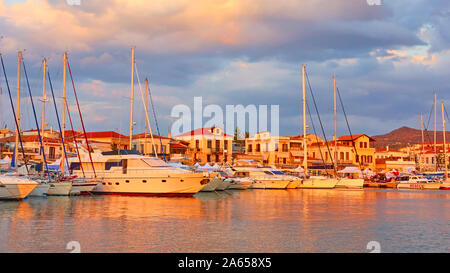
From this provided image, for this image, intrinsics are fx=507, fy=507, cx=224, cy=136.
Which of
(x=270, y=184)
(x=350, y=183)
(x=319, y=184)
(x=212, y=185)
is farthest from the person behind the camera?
(x=350, y=183)

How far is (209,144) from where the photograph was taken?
90.1 metres

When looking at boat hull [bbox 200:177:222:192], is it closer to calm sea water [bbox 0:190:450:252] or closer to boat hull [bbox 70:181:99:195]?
boat hull [bbox 70:181:99:195]

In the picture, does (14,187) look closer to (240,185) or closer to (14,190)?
(14,190)

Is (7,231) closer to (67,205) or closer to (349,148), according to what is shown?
(67,205)

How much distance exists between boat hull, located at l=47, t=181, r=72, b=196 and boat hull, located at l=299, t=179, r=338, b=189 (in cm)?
2696

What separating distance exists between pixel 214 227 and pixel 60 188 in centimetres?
1860

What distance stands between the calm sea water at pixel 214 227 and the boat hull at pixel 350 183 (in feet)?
80.0

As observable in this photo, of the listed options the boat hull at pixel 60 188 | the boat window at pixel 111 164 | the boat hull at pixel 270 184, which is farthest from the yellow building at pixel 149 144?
the boat hull at pixel 60 188

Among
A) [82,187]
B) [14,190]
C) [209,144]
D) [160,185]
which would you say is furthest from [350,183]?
[14,190]

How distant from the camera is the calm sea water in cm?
1833

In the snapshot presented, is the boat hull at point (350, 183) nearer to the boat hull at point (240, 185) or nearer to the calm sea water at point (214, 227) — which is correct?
the boat hull at point (240, 185)

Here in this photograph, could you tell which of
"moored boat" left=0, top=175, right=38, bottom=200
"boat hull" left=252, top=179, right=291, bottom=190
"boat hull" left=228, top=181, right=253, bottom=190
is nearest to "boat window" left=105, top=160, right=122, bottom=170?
"moored boat" left=0, top=175, right=38, bottom=200

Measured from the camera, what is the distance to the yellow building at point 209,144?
87.7m
